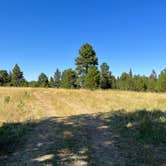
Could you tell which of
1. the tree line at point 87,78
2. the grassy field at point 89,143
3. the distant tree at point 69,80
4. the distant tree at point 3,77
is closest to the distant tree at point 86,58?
the tree line at point 87,78

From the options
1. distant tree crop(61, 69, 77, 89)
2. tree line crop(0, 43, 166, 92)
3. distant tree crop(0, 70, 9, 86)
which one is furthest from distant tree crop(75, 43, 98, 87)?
distant tree crop(0, 70, 9, 86)

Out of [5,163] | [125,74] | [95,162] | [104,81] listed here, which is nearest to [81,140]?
[95,162]

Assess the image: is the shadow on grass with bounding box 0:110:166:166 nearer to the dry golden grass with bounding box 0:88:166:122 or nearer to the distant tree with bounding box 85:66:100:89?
the dry golden grass with bounding box 0:88:166:122

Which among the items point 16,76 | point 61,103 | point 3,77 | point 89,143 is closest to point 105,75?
point 16,76

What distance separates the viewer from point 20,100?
20172 mm

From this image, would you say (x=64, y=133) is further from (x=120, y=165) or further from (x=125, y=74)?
(x=125, y=74)

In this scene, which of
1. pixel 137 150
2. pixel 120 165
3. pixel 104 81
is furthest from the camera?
pixel 104 81

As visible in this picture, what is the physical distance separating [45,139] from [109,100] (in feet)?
43.3

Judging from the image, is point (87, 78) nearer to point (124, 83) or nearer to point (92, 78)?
point (92, 78)

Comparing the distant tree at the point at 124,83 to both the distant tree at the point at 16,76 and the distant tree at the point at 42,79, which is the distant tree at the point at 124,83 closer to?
the distant tree at the point at 42,79

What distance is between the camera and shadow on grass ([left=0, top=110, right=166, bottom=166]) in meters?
5.61

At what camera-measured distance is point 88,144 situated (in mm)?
6719

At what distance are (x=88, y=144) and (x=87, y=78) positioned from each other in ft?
98.4

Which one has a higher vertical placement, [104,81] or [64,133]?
[104,81]
